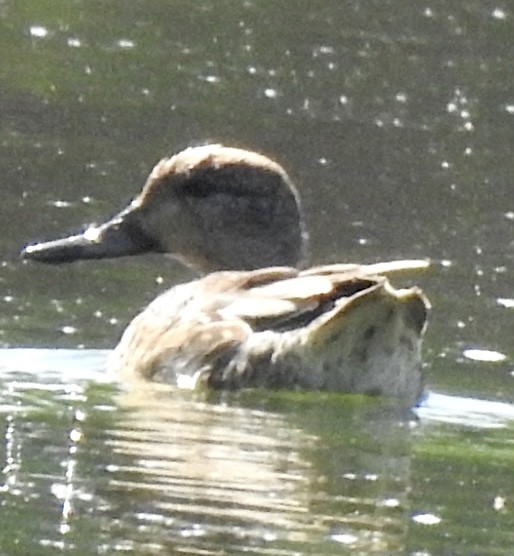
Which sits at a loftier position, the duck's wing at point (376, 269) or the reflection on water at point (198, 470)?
the duck's wing at point (376, 269)

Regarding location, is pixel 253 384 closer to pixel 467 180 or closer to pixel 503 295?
pixel 503 295

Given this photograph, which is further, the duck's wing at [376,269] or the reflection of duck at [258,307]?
the reflection of duck at [258,307]

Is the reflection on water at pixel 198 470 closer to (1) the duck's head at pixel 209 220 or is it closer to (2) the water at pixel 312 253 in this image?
(2) the water at pixel 312 253

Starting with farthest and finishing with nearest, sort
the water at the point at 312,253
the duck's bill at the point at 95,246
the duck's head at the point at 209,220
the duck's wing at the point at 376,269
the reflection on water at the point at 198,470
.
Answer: the duck's bill at the point at 95,246, the duck's head at the point at 209,220, the duck's wing at the point at 376,269, the water at the point at 312,253, the reflection on water at the point at 198,470

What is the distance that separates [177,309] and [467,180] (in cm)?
458

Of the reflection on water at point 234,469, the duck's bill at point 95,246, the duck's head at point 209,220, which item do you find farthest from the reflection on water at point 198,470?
the duck's bill at point 95,246

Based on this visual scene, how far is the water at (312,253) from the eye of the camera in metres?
6.96

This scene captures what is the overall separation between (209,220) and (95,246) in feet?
1.55

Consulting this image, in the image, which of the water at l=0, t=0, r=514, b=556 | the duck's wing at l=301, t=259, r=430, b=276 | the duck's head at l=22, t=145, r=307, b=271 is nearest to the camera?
the water at l=0, t=0, r=514, b=556

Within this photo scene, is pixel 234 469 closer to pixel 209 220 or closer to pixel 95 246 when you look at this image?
pixel 209 220

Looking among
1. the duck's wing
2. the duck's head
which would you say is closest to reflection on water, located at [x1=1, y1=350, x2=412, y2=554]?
the duck's wing

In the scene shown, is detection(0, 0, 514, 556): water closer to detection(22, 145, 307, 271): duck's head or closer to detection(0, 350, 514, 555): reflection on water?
detection(0, 350, 514, 555): reflection on water

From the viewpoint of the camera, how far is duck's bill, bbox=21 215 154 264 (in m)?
10.7

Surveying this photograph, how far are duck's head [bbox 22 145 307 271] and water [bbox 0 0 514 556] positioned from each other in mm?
224
